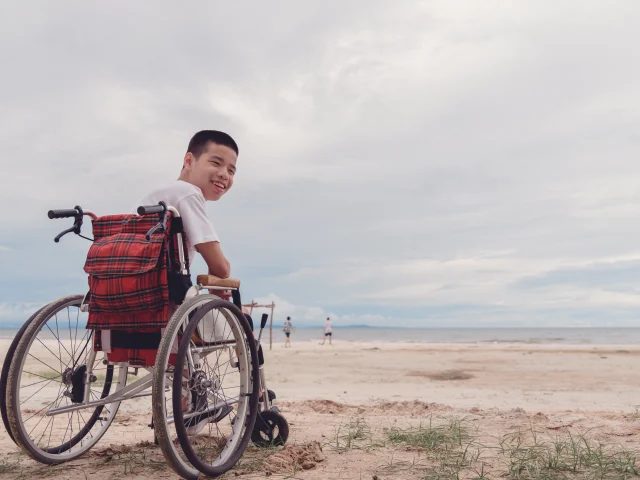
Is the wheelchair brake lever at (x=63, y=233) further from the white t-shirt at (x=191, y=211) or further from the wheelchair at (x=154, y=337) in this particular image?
the white t-shirt at (x=191, y=211)

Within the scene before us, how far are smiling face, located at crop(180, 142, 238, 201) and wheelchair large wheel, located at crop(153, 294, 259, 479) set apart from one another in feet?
2.71

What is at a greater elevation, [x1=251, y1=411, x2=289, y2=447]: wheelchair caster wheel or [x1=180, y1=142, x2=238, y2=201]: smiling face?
[x1=180, y1=142, x2=238, y2=201]: smiling face

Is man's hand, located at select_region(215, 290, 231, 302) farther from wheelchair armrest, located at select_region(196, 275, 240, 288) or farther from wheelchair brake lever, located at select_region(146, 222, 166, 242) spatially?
wheelchair brake lever, located at select_region(146, 222, 166, 242)

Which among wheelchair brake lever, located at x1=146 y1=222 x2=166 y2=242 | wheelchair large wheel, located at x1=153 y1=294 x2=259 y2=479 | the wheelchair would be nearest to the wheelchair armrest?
the wheelchair

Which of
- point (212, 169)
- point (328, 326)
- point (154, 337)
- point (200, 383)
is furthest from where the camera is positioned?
point (328, 326)

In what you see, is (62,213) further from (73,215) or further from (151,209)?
(151,209)

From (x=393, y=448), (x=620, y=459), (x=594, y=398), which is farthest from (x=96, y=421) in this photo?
(x=594, y=398)

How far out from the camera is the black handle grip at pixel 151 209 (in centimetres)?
264

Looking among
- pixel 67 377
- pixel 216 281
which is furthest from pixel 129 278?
pixel 67 377

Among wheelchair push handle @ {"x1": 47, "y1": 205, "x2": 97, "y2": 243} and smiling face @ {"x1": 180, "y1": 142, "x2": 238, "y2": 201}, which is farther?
smiling face @ {"x1": 180, "y1": 142, "x2": 238, "y2": 201}

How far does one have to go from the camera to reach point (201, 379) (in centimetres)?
299

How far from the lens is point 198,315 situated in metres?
2.71

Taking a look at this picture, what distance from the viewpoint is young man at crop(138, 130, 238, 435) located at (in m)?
3.08

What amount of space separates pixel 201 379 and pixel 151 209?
1.00 metres
